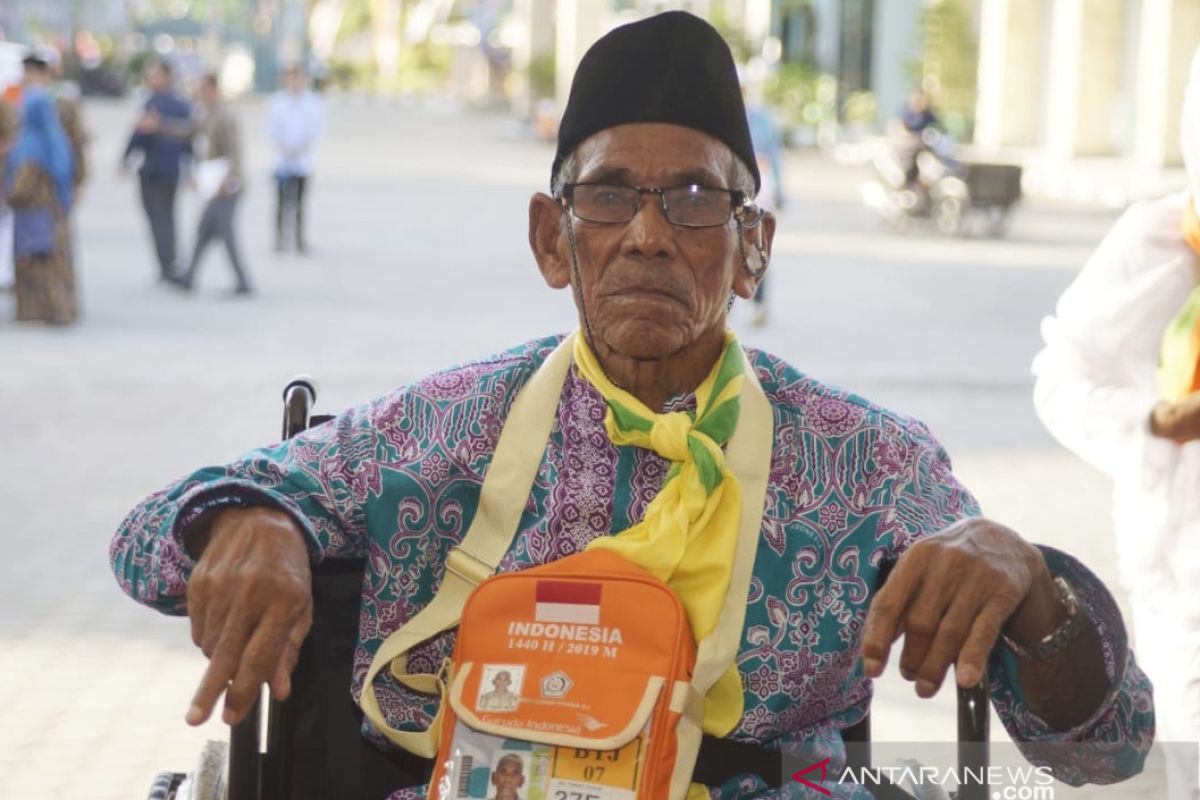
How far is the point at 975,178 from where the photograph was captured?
833 inches

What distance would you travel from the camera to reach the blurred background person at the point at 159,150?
1490 cm

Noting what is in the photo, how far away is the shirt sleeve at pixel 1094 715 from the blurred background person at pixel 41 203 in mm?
11063

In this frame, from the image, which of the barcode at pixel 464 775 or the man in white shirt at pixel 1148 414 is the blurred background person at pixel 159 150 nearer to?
the man in white shirt at pixel 1148 414

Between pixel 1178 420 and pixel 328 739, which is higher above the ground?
pixel 1178 420

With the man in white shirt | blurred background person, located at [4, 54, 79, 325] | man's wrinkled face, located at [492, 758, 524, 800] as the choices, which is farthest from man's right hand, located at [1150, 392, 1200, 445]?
blurred background person, located at [4, 54, 79, 325]

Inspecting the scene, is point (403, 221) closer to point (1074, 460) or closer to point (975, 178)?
point (975, 178)

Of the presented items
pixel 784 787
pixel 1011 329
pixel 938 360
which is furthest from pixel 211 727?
pixel 1011 329

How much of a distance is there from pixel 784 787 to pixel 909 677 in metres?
0.37

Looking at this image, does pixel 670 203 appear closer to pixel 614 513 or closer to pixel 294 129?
pixel 614 513

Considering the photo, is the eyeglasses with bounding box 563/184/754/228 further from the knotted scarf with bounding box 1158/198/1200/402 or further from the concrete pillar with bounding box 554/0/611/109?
the concrete pillar with bounding box 554/0/611/109

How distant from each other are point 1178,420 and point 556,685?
1.90 meters

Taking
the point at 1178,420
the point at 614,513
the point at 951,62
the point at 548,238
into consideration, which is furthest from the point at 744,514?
the point at 951,62

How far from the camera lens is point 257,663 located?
2.20 metres

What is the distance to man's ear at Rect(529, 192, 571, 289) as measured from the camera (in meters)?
2.72
